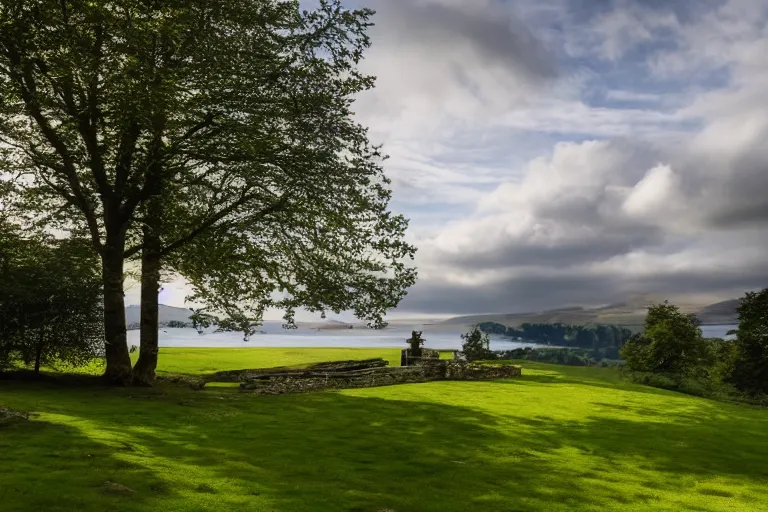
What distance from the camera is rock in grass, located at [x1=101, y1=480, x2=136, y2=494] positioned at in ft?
29.2

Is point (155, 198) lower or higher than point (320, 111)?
lower

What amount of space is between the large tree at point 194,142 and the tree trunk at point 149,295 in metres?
0.08

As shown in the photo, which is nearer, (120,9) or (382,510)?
(382,510)

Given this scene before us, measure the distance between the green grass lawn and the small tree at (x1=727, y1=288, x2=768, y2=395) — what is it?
39045 millimetres

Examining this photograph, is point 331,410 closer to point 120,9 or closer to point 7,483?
point 7,483

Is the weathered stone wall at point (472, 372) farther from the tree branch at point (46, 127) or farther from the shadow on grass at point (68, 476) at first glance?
the shadow on grass at point (68, 476)

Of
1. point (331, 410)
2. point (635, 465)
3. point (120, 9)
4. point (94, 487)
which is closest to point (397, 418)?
point (331, 410)

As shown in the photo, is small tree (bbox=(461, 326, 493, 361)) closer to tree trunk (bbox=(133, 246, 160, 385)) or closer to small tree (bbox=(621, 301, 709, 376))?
small tree (bbox=(621, 301, 709, 376))

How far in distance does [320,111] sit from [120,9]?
8742 mm

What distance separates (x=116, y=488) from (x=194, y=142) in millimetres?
16658

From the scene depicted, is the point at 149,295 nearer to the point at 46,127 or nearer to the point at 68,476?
the point at 46,127

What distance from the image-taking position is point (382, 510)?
897cm

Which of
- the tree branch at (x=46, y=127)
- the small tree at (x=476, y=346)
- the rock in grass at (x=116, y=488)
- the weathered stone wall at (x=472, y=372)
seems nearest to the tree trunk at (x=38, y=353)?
the tree branch at (x=46, y=127)

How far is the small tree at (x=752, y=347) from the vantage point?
5609 cm
